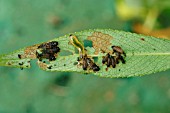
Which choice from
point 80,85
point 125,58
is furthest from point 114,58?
point 80,85

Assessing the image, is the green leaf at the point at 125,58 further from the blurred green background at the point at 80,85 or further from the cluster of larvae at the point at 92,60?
the blurred green background at the point at 80,85

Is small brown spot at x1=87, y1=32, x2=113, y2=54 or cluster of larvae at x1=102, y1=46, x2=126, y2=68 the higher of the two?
small brown spot at x1=87, y1=32, x2=113, y2=54

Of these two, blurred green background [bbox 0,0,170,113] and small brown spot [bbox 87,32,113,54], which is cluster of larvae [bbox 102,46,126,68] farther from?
blurred green background [bbox 0,0,170,113]

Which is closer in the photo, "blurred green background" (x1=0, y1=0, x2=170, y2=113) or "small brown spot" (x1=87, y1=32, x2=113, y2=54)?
"small brown spot" (x1=87, y1=32, x2=113, y2=54)

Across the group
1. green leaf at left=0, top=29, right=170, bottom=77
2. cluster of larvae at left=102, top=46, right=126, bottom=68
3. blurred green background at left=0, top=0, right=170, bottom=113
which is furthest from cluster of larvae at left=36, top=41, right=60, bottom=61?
blurred green background at left=0, top=0, right=170, bottom=113

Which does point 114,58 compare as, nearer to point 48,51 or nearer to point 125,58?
point 125,58

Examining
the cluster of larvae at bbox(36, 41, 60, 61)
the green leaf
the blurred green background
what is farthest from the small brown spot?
the blurred green background
